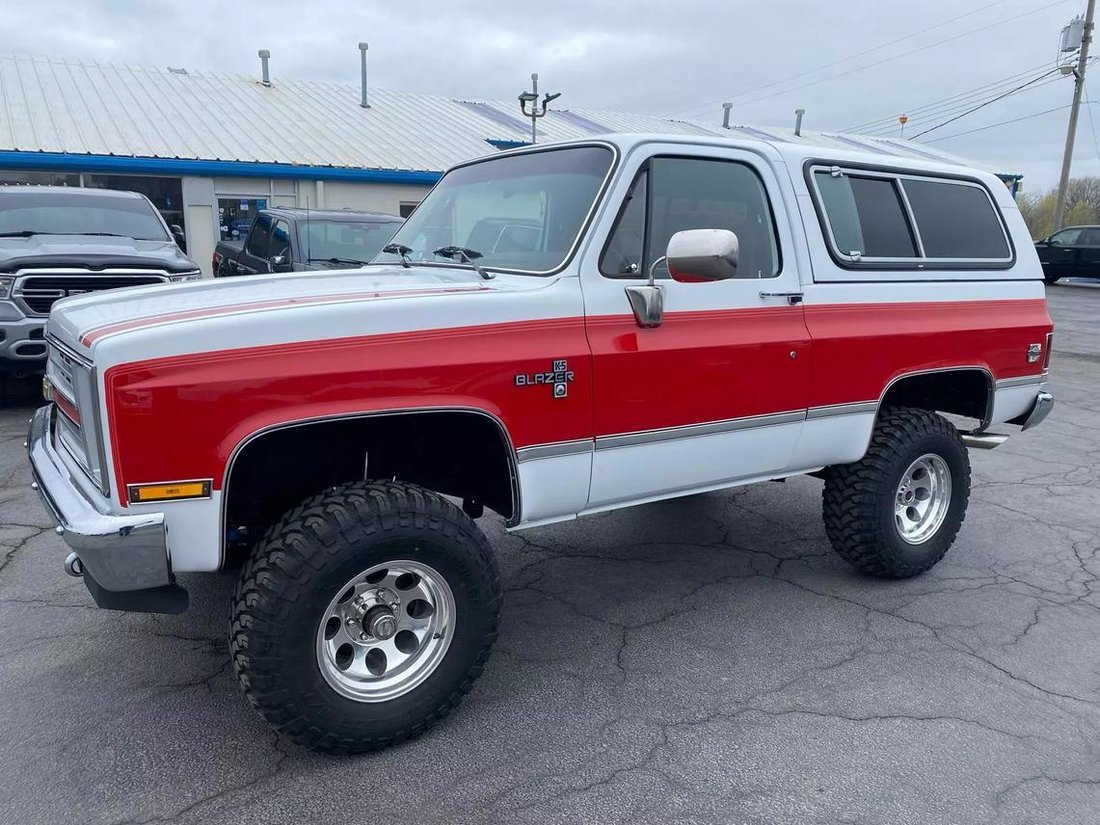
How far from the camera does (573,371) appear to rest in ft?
9.92

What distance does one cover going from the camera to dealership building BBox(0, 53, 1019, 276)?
15781 mm

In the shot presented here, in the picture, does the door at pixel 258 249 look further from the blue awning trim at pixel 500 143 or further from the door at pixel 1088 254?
the door at pixel 1088 254

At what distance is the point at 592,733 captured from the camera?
3.00 metres

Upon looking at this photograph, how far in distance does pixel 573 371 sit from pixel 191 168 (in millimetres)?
15516

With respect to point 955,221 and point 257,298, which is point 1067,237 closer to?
point 955,221

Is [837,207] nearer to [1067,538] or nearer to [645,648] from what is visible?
[645,648]

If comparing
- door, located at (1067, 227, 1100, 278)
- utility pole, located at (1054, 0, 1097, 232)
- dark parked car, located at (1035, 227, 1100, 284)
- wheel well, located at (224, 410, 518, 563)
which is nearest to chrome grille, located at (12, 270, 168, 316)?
wheel well, located at (224, 410, 518, 563)

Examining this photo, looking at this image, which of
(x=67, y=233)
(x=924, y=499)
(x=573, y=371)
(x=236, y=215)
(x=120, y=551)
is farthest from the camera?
(x=236, y=215)

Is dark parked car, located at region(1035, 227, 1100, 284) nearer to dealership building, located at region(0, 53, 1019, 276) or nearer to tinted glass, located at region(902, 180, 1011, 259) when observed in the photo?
dealership building, located at region(0, 53, 1019, 276)

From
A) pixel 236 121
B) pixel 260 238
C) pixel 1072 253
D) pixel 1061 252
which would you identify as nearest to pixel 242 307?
pixel 260 238

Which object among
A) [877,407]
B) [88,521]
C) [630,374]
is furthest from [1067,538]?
[88,521]

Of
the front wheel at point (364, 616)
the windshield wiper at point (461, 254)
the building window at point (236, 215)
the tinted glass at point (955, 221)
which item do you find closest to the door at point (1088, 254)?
the building window at point (236, 215)

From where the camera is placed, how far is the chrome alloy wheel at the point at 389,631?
284cm

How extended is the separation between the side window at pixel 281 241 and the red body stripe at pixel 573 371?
20.1 ft
